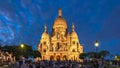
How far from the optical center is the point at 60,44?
550ft

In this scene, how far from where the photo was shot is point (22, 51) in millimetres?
113500

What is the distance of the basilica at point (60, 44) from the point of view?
166 meters

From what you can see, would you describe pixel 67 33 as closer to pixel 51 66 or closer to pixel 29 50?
pixel 29 50

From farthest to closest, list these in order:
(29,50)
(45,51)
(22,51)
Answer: (45,51)
(29,50)
(22,51)

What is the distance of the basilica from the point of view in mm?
166125

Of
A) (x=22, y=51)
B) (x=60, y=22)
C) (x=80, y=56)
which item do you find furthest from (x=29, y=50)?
(x=60, y=22)

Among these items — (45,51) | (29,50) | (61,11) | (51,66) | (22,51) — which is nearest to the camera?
(51,66)

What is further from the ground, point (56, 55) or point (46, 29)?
point (46, 29)

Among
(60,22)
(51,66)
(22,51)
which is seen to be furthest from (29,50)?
(51,66)

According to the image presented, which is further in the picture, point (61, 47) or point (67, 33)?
point (67, 33)

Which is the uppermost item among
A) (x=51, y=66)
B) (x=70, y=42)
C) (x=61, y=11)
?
(x=61, y=11)

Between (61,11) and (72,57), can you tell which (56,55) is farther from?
(61,11)

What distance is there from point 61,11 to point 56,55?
27057mm

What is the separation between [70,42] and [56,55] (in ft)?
32.3
